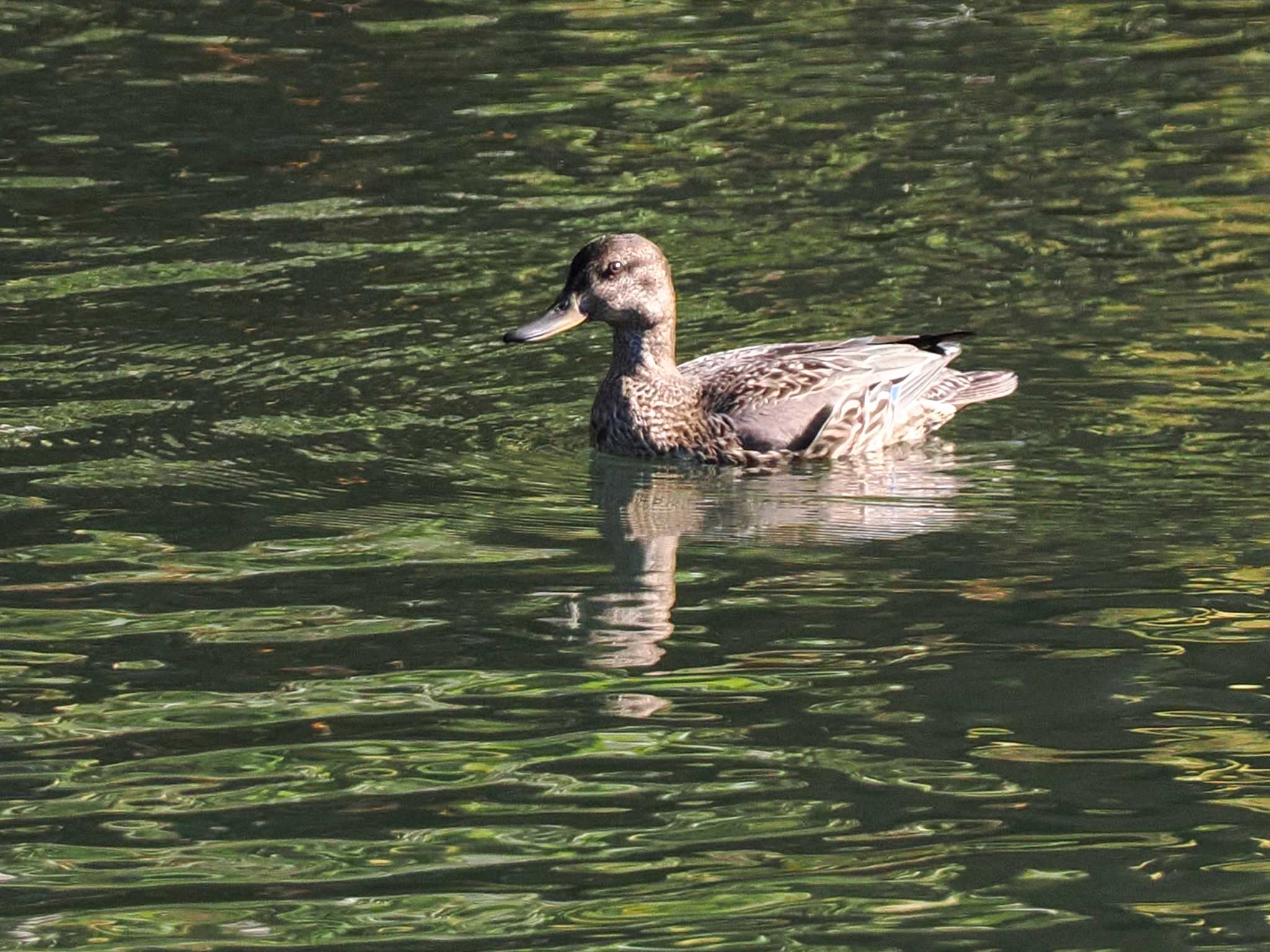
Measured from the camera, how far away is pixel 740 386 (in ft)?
33.7

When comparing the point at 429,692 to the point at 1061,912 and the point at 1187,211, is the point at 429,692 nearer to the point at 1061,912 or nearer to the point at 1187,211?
the point at 1061,912

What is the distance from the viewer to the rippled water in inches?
231

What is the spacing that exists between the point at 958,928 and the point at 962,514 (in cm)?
368

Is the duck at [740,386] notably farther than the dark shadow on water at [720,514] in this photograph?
Yes

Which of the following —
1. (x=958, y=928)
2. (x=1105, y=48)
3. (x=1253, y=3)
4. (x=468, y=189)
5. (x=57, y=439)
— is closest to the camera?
(x=958, y=928)

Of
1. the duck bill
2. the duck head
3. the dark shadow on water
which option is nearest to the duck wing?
the dark shadow on water

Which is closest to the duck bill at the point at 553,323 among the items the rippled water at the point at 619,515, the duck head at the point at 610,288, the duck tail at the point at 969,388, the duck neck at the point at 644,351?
the duck head at the point at 610,288

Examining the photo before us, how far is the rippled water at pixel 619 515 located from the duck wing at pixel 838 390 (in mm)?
185

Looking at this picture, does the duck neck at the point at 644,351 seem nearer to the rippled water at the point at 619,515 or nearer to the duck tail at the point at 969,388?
the rippled water at the point at 619,515

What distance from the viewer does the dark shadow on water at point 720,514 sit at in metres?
7.86

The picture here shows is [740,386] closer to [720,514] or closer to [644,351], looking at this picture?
[644,351]

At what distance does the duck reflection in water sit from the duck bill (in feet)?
1.93

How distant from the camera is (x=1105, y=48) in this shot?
666 inches

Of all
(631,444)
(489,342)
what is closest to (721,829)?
(631,444)
